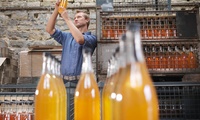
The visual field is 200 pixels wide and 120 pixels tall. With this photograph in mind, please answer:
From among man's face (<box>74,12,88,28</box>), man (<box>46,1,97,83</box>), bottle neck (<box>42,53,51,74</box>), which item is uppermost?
man's face (<box>74,12,88,28</box>)

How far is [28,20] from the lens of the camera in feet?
18.6

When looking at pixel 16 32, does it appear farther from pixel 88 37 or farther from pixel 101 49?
pixel 88 37

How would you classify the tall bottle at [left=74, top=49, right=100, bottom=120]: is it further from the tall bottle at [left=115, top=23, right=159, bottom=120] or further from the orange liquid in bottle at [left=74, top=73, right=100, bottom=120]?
the tall bottle at [left=115, top=23, right=159, bottom=120]

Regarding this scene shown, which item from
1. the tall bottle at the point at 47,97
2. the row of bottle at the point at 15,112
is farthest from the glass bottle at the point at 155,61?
the tall bottle at the point at 47,97

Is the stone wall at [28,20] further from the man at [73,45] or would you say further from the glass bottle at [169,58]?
the man at [73,45]

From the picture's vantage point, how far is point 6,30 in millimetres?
5590

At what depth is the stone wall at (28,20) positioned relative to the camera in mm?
5555

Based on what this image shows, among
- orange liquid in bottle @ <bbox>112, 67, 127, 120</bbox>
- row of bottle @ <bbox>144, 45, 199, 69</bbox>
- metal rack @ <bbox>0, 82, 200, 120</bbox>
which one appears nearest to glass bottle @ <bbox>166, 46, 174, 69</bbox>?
row of bottle @ <bbox>144, 45, 199, 69</bbox>

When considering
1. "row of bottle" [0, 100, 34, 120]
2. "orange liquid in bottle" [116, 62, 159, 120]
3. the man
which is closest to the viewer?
"orange liquid in bottle" [116, 62, 159, 120]

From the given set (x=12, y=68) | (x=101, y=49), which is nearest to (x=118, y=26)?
(x=101, y=49)

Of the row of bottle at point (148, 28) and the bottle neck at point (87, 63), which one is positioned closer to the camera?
the bottle neck at point (87, 63)

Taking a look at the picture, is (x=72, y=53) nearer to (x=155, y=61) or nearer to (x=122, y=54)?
(x=155, y=61)

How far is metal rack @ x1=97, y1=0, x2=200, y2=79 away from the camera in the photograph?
10.6ft

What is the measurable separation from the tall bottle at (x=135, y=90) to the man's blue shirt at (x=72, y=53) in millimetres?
1596
